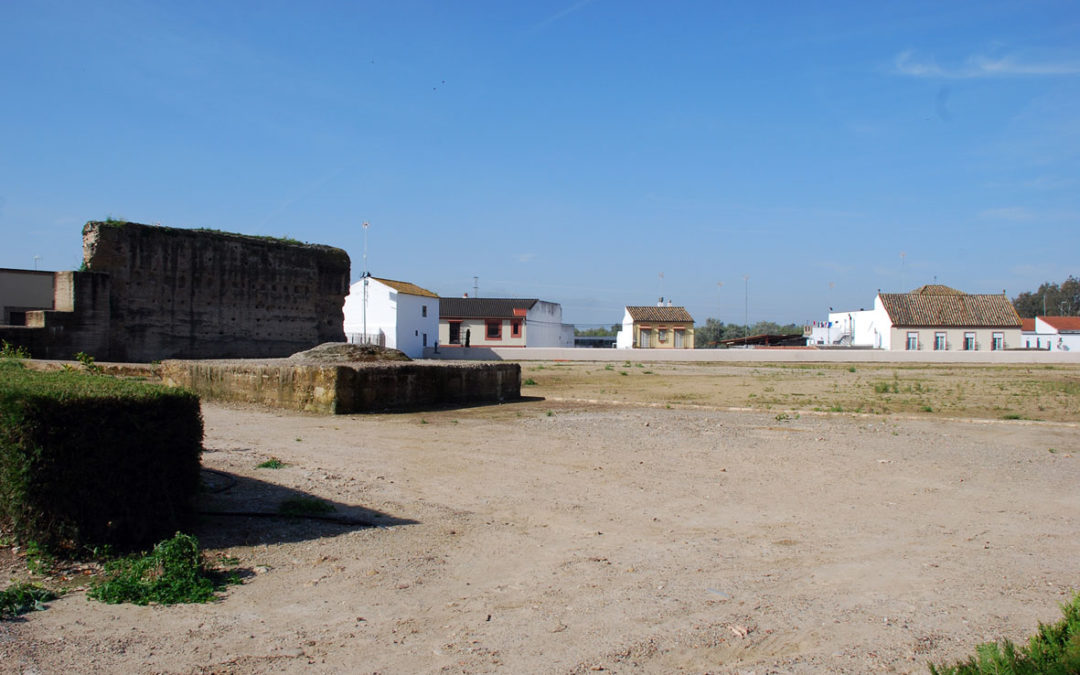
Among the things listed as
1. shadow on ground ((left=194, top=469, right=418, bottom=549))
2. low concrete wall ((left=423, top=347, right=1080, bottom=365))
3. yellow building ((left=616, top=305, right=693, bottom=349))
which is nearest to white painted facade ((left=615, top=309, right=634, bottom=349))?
yellow building ((left=616, top=305, right=693, bottom=349))

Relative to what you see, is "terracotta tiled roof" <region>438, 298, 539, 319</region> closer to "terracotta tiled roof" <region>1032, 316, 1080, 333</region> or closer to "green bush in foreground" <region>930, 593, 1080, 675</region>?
"terracotta tiled roof" <region>1032, 316, 1080, 333</region>

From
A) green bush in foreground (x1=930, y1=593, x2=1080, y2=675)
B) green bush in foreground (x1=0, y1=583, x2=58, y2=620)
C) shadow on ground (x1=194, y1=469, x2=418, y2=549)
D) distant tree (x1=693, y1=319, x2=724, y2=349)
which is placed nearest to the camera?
green bush in foreground (x1=930, y1=593, x2=1080, y2=675)

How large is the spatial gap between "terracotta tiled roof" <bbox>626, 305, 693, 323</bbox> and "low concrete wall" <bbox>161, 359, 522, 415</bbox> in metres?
51.7

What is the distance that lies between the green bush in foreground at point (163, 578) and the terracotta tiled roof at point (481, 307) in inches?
2283

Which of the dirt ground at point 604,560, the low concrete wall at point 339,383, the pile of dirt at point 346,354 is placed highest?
the pile of dirt at point 346,354

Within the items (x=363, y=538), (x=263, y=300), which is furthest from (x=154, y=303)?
(x=363, y=538)

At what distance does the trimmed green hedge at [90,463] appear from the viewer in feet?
14.3

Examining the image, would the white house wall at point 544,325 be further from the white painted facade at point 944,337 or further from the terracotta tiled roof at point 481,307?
the white painted facade at point 944,337

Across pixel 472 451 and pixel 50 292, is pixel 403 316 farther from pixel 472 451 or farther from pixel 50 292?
pixel 472 451

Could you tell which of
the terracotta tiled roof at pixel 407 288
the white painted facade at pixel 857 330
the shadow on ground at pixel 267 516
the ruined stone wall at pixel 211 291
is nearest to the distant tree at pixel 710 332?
the white painted facade at pixel 857 330

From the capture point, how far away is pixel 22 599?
12.8 feet

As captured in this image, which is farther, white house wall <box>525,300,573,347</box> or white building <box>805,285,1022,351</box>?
white house wall <box>525,300,573,347</box>

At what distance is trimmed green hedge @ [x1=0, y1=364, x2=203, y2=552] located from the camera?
4367 millimetres

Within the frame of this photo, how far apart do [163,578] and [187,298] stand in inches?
958
